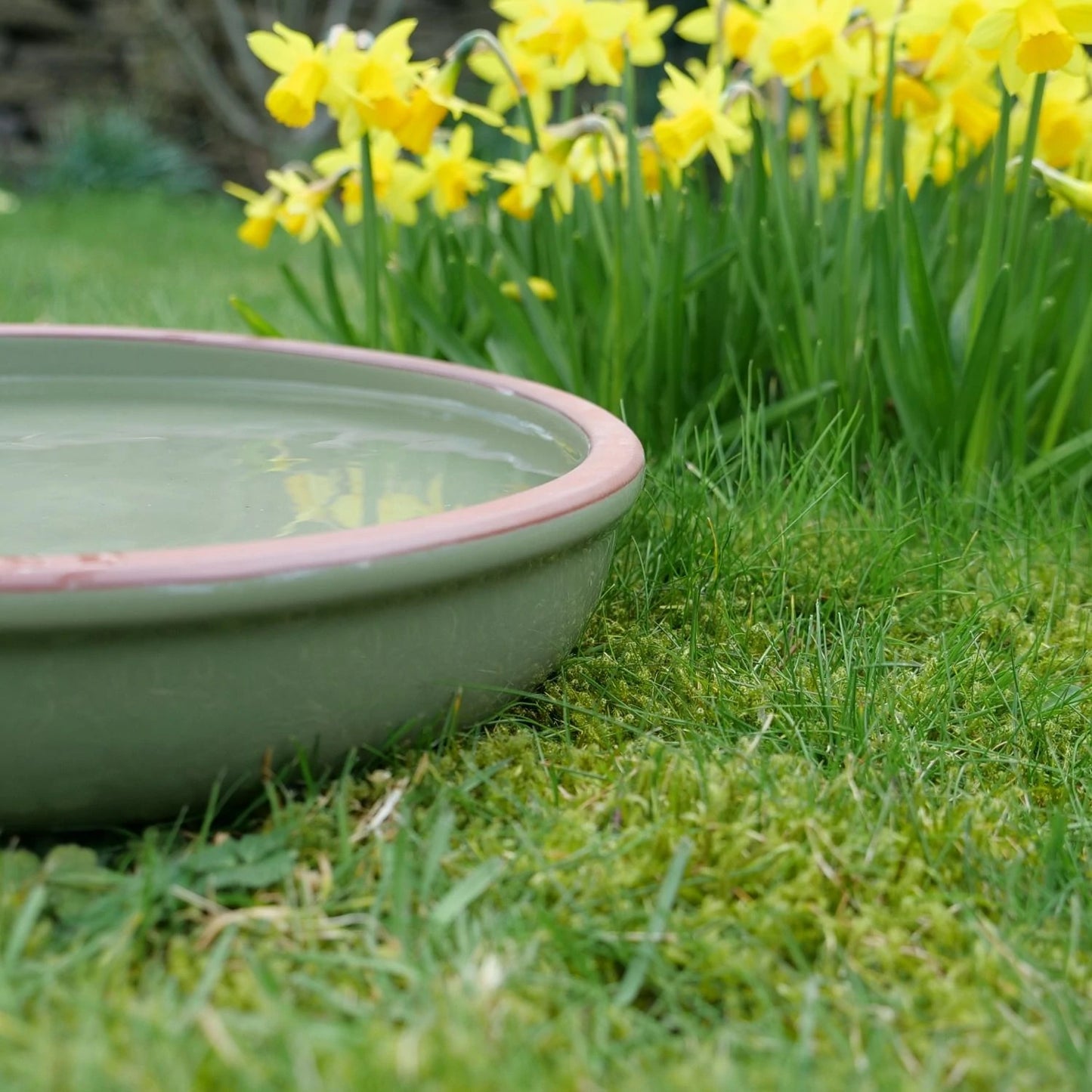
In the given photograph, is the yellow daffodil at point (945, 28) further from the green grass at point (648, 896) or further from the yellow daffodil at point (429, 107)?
the green grass at point (648, 896)

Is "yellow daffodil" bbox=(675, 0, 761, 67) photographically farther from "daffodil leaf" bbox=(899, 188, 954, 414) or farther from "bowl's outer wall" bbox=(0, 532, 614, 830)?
"bowl's outer wall" bbox=(0, 532, 614, 830)

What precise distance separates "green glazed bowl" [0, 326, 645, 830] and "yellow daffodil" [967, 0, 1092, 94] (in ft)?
2.11

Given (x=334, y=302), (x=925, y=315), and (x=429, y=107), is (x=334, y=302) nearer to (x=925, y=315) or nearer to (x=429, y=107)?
(x=429, y=107)

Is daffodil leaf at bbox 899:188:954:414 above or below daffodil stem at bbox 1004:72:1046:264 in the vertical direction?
below

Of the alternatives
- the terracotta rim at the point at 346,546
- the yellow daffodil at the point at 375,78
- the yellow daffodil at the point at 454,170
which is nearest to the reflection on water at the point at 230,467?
the terracotta rim at the point at 346,546

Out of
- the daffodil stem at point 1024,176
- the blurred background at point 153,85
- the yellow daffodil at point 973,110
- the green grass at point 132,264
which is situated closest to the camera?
the daffodil stem at point 1024,176

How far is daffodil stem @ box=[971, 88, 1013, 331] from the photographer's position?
159cm

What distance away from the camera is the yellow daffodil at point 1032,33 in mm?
1417

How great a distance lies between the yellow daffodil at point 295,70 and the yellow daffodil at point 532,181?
289 millimetres

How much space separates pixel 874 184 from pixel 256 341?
1125mm

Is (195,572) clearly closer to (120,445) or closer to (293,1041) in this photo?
(293,1041)

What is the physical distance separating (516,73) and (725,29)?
0.33 m

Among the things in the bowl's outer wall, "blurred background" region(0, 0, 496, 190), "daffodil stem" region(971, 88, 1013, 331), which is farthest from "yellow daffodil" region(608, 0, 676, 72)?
"blurred background" region(0, 0, 496, 190)

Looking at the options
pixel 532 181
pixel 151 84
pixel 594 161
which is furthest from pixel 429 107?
pixel 151 84
